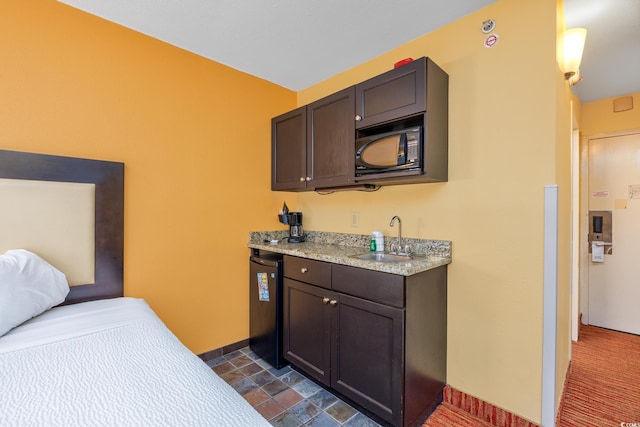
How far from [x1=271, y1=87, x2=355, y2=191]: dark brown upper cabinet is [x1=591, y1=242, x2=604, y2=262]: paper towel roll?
A: 2964mm

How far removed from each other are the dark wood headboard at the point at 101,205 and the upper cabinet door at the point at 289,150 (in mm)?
1247

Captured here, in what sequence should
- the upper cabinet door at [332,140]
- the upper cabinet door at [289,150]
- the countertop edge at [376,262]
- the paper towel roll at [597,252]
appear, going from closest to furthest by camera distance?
the countertop edge at [376,262] < the upper cabinet door at [332,140] < the upper cabinet door at [289,150] < the paper towel roll at [597,252]

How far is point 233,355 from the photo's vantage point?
2.53 meters

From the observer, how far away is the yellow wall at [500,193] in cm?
160

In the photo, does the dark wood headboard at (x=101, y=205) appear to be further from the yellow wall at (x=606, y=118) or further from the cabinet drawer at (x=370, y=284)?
the yellow wall at (x=606, y=118)

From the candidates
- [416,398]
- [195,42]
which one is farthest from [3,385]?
[195,42]

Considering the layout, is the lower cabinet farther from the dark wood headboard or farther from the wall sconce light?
the wall sconce light

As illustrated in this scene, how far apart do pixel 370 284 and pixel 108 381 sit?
1249 mm

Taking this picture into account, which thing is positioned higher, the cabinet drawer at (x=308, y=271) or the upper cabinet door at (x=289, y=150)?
the upper cabinet door at (x=289, y=150)

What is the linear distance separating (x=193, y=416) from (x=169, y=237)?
174cm

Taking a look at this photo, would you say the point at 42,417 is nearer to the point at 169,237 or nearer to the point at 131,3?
the point at 169,237

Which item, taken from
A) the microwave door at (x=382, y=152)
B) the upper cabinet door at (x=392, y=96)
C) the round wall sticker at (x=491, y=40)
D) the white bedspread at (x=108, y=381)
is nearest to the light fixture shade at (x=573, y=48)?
the round wall sticker at (x=491, y=40)

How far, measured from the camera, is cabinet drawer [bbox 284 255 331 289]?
6.40 feet

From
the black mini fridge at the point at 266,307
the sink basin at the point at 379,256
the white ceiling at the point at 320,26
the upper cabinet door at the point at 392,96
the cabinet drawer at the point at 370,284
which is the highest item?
the white ceiling at the point at 320,26
